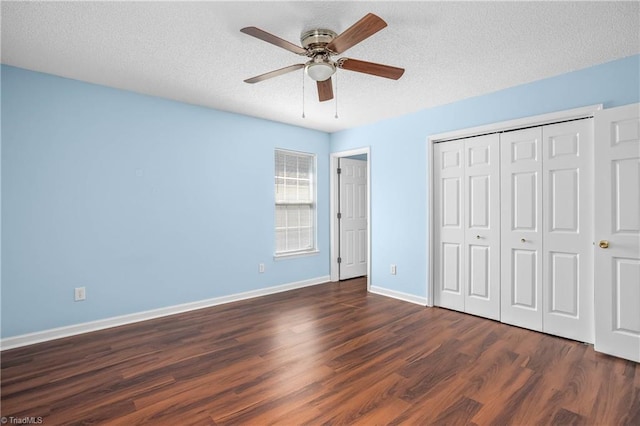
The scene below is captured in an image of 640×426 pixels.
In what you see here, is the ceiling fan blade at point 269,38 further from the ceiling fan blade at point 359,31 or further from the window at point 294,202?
the window at point 294,202

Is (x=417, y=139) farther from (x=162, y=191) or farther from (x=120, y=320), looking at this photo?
(x=120, y=320)

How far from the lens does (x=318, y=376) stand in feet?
7.91

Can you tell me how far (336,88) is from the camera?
3473mm

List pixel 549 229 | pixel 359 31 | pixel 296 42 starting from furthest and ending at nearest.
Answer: pixel 549 229 < pixel 296 42 < pixel 359 31

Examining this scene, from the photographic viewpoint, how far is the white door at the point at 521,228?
10.7 feet

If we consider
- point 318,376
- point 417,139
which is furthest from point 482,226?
point 318,376

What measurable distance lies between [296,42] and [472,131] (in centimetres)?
232

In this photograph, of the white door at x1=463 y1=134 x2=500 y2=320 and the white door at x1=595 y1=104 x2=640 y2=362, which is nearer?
the white door at x1=595 y1=104 x2=640 y2=362

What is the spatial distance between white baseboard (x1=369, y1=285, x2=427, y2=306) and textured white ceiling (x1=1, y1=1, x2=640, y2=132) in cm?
Answer: 256

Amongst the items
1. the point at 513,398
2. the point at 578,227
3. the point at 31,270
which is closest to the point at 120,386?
the point at 31,270

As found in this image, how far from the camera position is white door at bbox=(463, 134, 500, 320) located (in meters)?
3.57

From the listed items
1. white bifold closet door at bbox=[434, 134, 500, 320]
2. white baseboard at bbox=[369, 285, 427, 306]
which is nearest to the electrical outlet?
white baseboard at bbox=[369, 285, 427, 306]

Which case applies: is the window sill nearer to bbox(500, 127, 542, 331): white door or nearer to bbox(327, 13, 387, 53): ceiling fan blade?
bbox(500, 127, 542, 331): white door

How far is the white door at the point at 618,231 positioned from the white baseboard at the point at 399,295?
1793 millimetres
